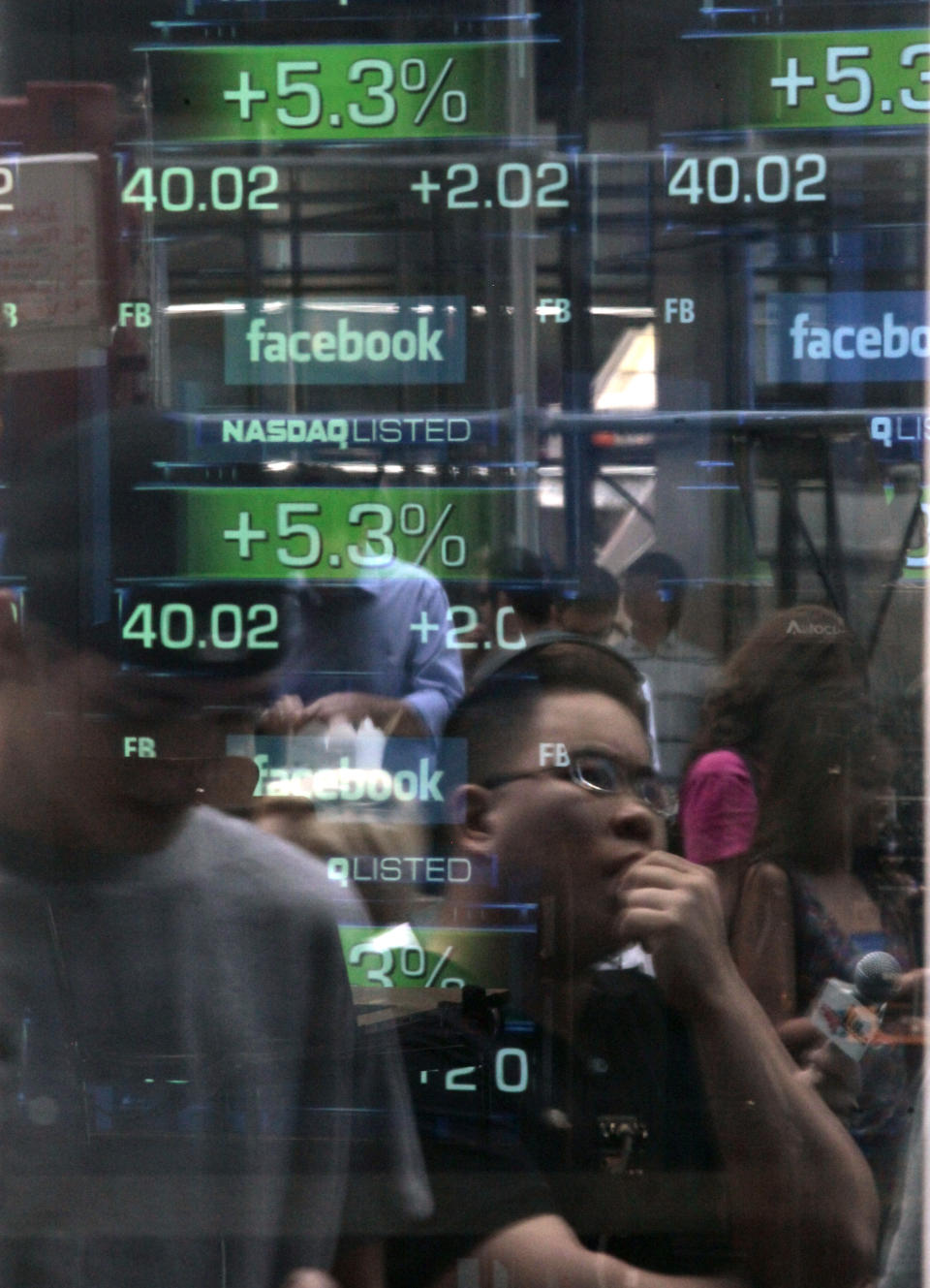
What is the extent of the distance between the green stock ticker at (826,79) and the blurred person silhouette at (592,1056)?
0.56 m

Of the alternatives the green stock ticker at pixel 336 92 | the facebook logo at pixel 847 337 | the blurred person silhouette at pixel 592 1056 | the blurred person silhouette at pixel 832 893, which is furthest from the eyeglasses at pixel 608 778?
the green stock ticker at pixel 336 92

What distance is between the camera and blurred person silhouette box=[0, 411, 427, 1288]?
1820mm

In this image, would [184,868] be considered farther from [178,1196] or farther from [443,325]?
[443,325]

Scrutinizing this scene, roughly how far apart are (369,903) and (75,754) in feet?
1.09

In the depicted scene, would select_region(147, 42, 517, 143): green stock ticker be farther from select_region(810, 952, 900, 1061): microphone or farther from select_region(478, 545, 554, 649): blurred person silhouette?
select_region(810, 952, 900, 1061): microphone

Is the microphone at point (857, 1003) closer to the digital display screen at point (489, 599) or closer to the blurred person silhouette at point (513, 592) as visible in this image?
the digital display screen at point (489, 599)

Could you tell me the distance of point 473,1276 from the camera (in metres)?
1.82

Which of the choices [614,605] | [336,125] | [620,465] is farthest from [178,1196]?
[336,125]

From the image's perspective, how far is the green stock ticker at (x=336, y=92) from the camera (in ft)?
5.91

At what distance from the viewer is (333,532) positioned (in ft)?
5.93

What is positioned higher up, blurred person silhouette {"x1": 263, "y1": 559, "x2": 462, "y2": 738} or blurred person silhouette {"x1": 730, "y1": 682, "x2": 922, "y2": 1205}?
blurred person silhouette {"x1": 263, "y1": 559, "x2": 462, "y2": 738}

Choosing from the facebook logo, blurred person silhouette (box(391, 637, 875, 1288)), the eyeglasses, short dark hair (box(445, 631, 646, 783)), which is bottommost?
blurred person silhouette (box(391, 637, 875, 1288))

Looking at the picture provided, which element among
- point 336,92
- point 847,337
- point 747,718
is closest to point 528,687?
point 747,718

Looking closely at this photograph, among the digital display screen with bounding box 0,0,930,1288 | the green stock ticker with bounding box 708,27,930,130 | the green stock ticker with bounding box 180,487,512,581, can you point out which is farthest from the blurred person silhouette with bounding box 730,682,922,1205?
the green stock ticker with bounding box 708,27,930,130
